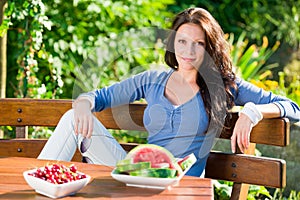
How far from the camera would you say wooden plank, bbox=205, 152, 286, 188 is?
2834mm

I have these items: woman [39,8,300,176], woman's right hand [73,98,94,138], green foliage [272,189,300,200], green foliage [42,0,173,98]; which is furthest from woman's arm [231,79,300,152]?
green foliage [42,0,173,98]

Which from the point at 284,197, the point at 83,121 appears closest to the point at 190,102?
the point at 83,121

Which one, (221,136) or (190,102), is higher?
(190,102)

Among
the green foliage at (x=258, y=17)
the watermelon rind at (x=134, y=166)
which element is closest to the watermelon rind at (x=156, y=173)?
the watermelon rind at (x=134, y=166)

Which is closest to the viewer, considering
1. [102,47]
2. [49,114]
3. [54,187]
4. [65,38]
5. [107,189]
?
[54,187]

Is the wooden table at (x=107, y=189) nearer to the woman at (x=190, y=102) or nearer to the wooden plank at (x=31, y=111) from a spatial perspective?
the woman at (x=190, y=102)

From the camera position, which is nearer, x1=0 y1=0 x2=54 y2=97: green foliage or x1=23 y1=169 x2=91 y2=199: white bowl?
x1=23 y1=169 x2=91 y2=199: white bowl

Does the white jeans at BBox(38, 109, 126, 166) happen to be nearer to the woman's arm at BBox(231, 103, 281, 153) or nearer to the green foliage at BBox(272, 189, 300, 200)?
the woman's arm at BBox(231, 103, 281, 153)

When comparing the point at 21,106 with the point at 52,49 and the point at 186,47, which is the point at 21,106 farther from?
the point at 52,49

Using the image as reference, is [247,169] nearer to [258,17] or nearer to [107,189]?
[107,189]

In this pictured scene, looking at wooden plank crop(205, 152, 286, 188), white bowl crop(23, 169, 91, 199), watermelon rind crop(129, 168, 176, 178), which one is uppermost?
watermelon rind crop(129, 168, 176, 178)

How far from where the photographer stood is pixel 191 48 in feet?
9.89

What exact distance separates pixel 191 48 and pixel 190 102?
9.2 inches

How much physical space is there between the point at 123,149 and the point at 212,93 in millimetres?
473
